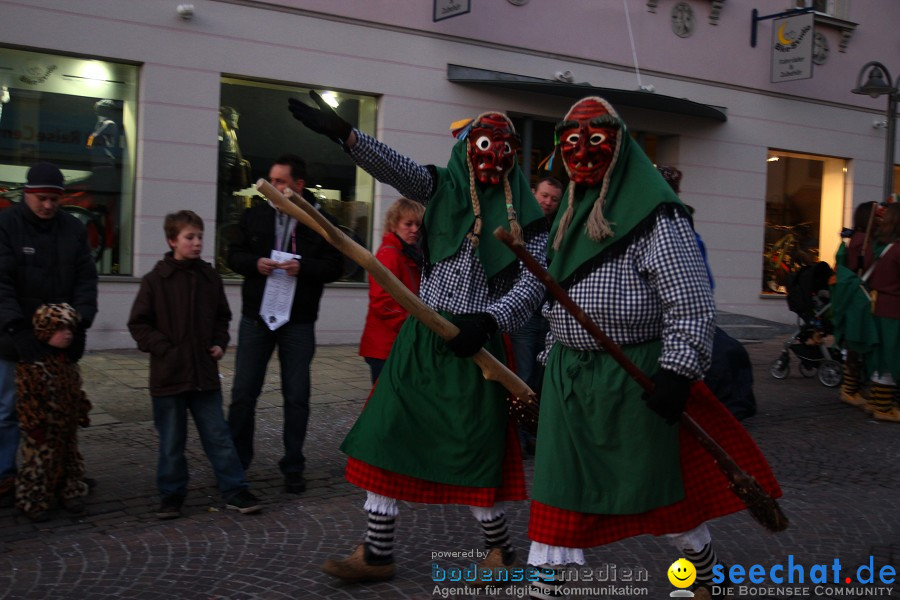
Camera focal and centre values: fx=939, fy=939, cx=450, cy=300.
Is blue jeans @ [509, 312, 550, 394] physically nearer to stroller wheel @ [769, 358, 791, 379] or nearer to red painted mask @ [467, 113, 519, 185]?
red painted mask @ [467, 113, 519, 185]

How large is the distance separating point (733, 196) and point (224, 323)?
1165cm

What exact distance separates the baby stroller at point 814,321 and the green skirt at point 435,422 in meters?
7.06

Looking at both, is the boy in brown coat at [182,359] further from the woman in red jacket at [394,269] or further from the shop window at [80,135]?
the shop window at [80,135]

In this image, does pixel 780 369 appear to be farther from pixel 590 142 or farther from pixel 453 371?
pixel 590 142

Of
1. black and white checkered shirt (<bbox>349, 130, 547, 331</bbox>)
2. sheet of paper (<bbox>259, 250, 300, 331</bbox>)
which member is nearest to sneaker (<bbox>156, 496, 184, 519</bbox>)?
sheet of paper (<bbox>259, 250, 300, 331</bbox>)

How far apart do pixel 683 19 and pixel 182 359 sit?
11.8m

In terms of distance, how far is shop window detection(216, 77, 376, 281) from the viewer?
35.6ft

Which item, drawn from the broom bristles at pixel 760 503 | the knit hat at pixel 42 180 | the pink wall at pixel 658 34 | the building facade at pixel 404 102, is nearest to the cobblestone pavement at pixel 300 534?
the broom bristles at pixel 760 503

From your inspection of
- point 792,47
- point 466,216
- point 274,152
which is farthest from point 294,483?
point 792,47

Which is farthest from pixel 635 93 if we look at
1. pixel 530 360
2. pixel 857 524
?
pixel 857 524

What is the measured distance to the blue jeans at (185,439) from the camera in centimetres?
504

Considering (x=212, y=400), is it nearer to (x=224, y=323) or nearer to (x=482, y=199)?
(x=224, y=323)

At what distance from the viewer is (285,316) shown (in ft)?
18.0
